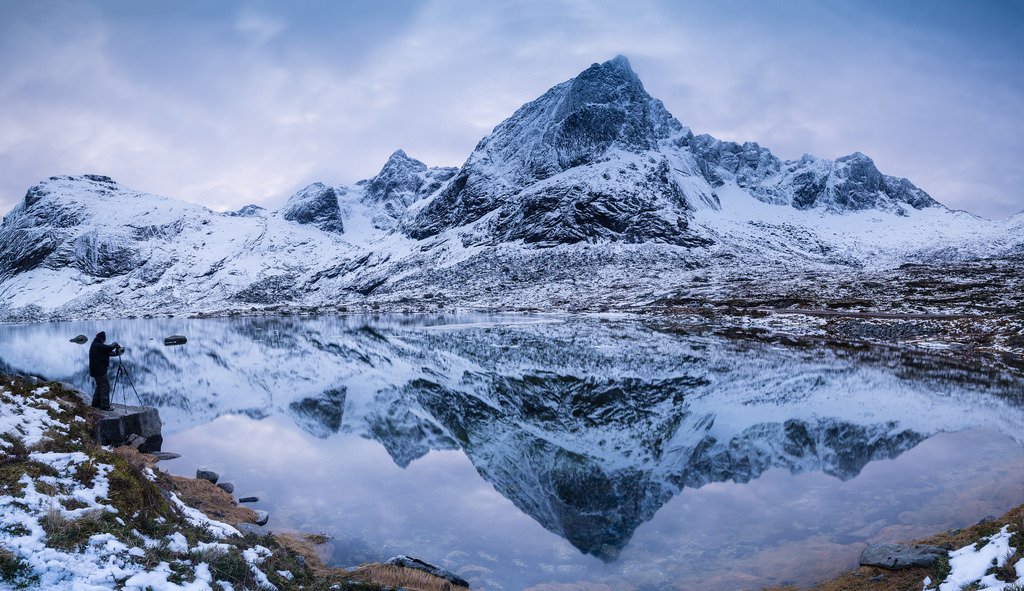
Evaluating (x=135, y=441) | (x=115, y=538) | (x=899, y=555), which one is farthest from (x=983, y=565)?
(x=135, y=441)

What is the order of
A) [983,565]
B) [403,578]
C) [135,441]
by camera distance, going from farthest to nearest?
[135,441] → [403,578] → [983,565]

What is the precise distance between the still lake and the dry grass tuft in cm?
112

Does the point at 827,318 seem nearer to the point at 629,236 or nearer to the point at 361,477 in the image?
the point at 361,477

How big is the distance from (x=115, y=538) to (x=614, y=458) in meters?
14.3

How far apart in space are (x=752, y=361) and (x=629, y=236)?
155608 mm

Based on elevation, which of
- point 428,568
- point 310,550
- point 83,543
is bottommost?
point 310,550

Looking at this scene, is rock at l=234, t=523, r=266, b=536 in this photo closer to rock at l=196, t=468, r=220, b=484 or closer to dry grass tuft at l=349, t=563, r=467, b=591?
dry grass tuft at l=349, t=563, r=467, b=591

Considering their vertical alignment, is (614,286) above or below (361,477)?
above

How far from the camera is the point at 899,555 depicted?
33.1 ft

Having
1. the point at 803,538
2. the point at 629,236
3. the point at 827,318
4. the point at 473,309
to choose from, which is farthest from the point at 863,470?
the point at 629,236

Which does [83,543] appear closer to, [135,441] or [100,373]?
[135,441]

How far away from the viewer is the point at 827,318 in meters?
65.5

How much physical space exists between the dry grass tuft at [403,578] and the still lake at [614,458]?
1.12 m

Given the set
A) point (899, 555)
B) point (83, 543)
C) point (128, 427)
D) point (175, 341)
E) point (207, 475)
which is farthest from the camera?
point (175, 341)
